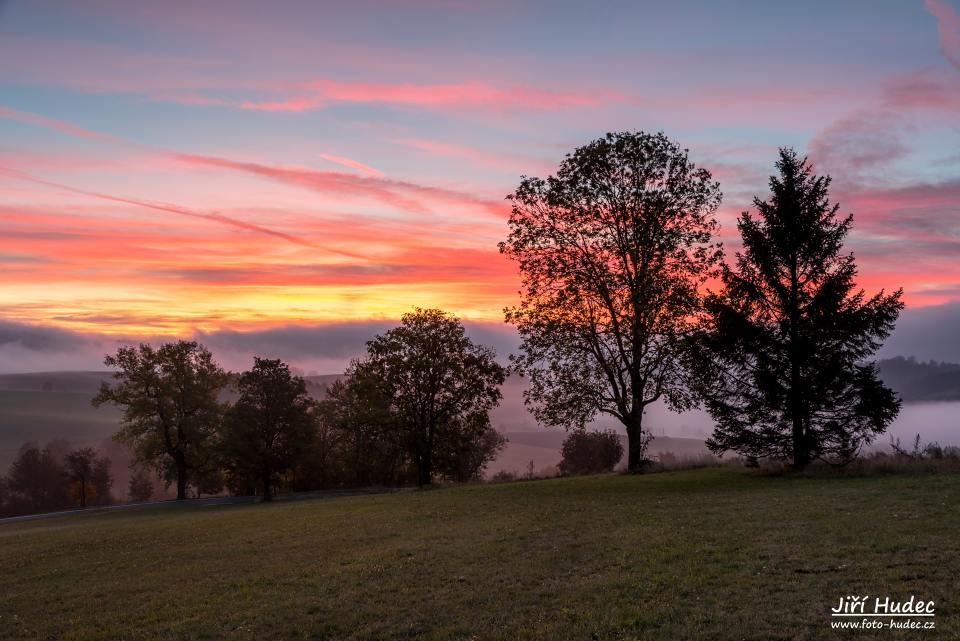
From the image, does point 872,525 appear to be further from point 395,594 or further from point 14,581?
point 14,581

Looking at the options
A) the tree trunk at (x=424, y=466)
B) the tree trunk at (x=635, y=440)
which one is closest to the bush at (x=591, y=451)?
the tree trunk at (x=424, y=466)

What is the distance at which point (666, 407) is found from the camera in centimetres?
3753

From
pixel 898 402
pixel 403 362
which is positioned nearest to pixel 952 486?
pixel 898 402

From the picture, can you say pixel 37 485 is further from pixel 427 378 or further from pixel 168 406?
pixel 427 378

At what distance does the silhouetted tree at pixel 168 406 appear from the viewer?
64.8 metres

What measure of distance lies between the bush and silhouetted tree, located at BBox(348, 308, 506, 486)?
17.3m

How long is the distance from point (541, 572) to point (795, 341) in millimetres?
22759

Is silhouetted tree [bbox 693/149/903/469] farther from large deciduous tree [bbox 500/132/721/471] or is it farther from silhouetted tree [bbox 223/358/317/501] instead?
silhouetted tree [bbox 223/358/317/501]

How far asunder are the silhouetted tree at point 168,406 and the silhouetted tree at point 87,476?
530 inches

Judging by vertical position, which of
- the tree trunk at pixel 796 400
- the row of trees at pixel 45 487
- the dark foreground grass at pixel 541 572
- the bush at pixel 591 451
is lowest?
the row of trees at pixel 45 487

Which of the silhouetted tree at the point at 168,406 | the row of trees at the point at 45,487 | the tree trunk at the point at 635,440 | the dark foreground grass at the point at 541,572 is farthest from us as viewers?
the row of trees at the point at 45,487

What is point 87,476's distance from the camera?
7831cm

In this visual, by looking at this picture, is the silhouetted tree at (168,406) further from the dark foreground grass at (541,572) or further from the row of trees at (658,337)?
the dark foreground grass at (541,572)

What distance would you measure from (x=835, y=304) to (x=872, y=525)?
1750 cm
